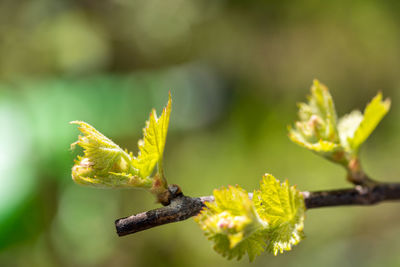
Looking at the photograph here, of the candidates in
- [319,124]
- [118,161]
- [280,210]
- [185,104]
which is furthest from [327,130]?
[185,104]

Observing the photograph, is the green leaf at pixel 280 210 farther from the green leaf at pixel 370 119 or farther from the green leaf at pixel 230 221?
the green leaf at pixel 370 119

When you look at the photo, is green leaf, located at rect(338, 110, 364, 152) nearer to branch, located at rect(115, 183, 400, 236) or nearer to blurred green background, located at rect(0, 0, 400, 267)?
branch, located at rect(115, 183, 400, 236)

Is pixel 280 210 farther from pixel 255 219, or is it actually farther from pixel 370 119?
pixel 370 119

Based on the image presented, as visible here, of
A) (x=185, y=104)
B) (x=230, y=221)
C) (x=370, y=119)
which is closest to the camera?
(x=230, y=221)

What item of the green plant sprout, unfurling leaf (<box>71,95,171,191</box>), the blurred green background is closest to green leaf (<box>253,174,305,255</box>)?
the green plant sprout

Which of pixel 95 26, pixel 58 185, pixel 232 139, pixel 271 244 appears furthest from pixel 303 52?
pixel 271 244

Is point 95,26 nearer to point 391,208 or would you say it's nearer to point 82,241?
point 82,241
